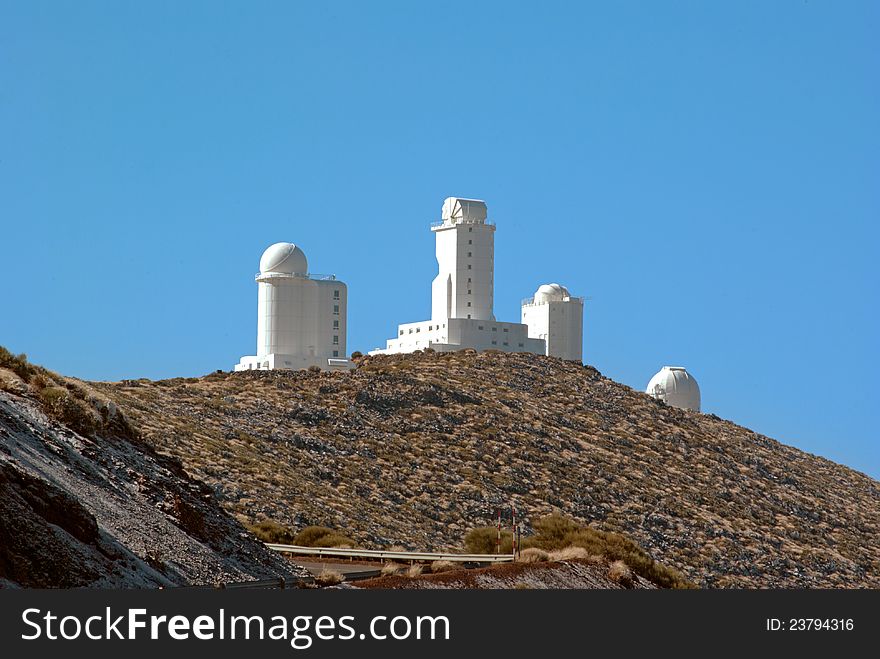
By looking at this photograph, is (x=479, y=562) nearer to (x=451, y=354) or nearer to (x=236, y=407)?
(x=236, y=407)

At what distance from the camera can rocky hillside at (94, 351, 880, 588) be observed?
50.2 m

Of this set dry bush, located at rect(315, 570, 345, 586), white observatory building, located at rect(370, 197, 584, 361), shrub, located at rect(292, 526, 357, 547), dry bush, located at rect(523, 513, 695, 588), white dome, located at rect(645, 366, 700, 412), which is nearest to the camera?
dry bush, located at rect(315, 570, 345, 586)

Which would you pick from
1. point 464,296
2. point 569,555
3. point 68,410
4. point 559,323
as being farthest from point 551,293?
point 68,410

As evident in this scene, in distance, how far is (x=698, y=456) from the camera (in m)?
71.8

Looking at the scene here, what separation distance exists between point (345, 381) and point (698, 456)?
1778 centimetres

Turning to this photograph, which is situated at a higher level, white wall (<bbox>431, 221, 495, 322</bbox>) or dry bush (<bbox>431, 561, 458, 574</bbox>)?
white wall (<bbox>431, 221, 495, 322</bbox>)

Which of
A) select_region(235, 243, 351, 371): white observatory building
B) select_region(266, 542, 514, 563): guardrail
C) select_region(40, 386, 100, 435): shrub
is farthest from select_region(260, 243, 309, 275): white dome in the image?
select_region(40, 386, 100, 435): shrub

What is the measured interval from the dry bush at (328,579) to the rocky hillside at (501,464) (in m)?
21.1

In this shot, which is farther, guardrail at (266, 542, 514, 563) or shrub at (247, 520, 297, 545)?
shrub at (247, 520, 297, 545)

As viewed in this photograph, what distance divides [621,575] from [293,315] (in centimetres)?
5022

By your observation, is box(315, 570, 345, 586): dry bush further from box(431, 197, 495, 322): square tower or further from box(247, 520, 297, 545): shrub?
box(431, 197, 495, 322): square tower

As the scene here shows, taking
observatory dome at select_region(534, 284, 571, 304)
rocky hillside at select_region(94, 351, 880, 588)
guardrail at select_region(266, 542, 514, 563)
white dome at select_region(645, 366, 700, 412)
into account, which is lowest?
guardrail at select_region(266, 542, 514, 563)

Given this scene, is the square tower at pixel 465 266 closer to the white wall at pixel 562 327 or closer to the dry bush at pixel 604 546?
the white wall at pixel 562 327

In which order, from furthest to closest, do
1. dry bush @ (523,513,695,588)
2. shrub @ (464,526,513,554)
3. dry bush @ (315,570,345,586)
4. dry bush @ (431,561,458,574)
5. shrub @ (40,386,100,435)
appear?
shrub @ (464,526,513,554) → dry bush @ (523,513,695,588) → dry bush @ (431,561,458,574) → shrub @ (40,386,100,435) → dry bush @ (315,570,345,586)
